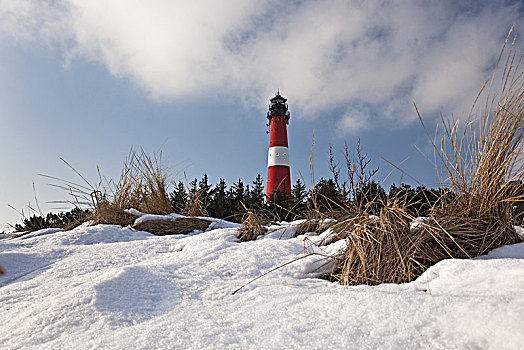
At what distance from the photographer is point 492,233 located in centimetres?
124

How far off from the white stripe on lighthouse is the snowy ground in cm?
1589

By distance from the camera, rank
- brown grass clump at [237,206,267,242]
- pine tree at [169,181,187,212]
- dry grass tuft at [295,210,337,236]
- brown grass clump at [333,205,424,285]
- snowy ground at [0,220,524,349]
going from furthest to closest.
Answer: pine tree at [169,181,187,212] < brown grass clump at [237,206,267,242] < dry grass tuft at [295,210,337,236] < brown grass clump at [333,205,424,285] < snowy ground at [0,220,524,349]

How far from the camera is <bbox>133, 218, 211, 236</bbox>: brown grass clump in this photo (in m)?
3.27

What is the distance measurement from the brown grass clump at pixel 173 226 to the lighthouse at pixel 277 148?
40.5 ft

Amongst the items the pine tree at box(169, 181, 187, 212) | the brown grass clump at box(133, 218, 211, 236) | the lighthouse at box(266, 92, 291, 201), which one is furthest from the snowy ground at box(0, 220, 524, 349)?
the lighthouse at box(266, 92, 291, 201)

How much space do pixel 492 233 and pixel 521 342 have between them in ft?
2.62

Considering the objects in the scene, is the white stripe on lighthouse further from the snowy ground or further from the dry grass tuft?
the snowy ground

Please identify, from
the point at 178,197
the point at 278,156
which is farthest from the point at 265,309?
the point at 278,156

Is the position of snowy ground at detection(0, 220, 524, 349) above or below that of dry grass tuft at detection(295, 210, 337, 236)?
below

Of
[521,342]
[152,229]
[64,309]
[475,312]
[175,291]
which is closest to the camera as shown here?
[521,342]

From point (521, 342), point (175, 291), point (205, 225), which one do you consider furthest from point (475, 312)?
point (205, 225)

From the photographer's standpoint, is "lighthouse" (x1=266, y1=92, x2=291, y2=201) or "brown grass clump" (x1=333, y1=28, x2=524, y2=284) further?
"lighthouse" (x1=266, y1=92, x2=291, y2=201)

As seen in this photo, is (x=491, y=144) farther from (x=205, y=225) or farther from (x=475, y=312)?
(x=205, y=225)

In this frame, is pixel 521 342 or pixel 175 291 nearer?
pixel 521 342
